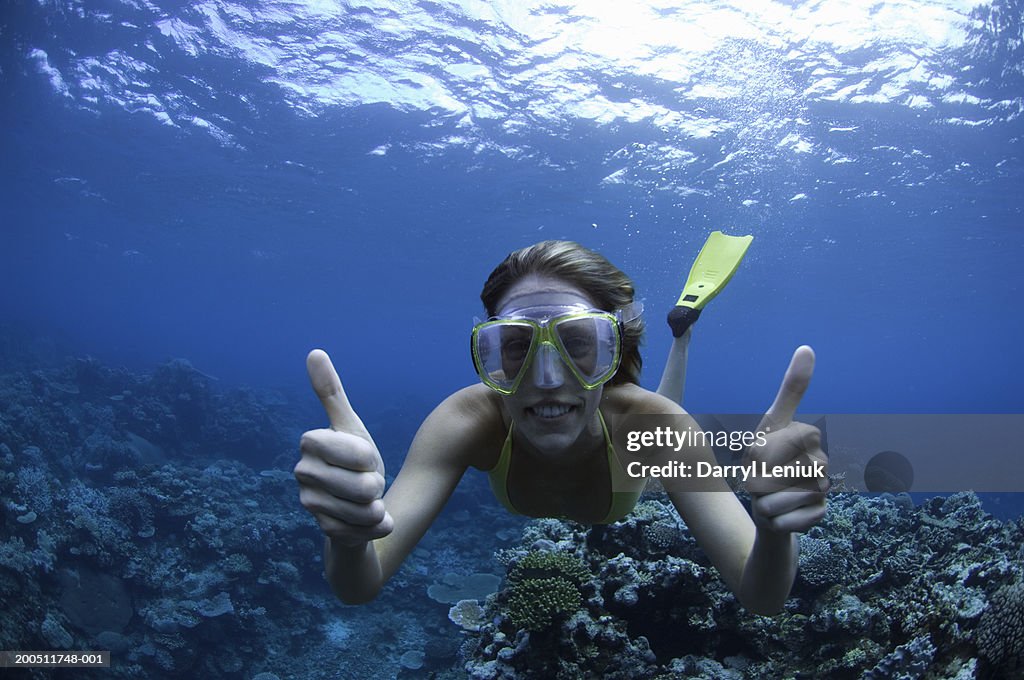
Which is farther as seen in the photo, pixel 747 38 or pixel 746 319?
pixel 746 319

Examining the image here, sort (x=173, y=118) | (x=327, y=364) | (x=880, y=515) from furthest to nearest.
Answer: (x=173, y=118) → (x=880, y=515) → (x=327, y=364)

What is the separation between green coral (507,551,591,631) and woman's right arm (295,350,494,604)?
217 centimetres

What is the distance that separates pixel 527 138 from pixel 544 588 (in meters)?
19.1

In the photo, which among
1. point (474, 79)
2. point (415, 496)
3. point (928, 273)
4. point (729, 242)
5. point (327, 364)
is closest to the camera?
point (327, 364)

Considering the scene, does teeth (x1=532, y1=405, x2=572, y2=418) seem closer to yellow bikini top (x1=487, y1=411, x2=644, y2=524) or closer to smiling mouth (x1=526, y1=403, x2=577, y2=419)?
smiling mouth (x1=526, y1=403, x2=577, y2=419)

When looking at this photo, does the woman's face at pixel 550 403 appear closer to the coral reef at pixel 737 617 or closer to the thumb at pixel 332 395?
the thumb at pixel 332 395

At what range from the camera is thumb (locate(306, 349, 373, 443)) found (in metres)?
2.09

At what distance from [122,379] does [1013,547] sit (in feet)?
91.2

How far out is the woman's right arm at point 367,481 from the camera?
183 centimetres

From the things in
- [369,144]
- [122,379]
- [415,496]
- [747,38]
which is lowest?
[415,496]

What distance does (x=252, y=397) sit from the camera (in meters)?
24.3

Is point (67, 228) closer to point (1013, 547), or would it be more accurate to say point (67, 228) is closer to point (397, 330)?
point (397, 330)

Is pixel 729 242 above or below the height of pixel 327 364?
above

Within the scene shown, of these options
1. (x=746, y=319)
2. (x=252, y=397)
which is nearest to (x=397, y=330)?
(x=746, y=319)
